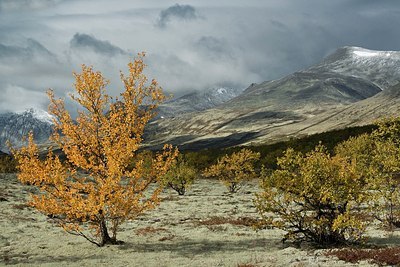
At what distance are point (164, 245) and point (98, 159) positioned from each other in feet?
22.6

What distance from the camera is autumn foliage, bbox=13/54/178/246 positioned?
70.6ft

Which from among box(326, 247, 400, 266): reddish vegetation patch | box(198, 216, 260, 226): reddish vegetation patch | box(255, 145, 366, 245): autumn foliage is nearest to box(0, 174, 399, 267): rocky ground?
box(198, 216, 260, 226): reddish vegetation patch

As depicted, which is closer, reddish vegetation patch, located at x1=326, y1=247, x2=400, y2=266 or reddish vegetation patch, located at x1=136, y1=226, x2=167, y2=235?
reddish vegetation patch, located at x1=326, y1=247, x2=400, y2=266

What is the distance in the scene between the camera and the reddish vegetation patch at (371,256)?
1617 cm

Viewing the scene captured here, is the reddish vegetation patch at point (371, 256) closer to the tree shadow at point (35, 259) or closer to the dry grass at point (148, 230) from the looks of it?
the tree shadow at point (35, 259)

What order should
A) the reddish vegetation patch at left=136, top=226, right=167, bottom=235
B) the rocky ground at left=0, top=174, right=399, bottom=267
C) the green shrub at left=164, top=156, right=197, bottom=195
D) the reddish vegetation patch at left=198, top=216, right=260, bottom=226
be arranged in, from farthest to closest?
the green shrub at left=164, top=156, right=197, bottom=195 < the reddish vegetation patch at left=198, top=216, right=260, bottom=226 < the reddish vegetation patch at left=136, top=226, right=167, bottom=235 < the rocky ground at left=0, top=174, right=399, bottom=267

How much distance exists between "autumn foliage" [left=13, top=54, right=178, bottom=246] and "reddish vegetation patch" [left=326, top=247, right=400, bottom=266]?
10195 millimetres

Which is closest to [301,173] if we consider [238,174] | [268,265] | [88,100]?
[268,265]

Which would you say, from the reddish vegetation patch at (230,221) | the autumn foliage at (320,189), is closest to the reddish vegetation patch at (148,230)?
the reddish vegetation patch at (230,221)

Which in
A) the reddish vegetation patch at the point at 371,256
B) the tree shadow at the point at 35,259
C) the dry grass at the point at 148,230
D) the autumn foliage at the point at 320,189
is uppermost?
the autumn foliage at the point at 320,189

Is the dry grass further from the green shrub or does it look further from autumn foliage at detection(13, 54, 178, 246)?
the green shrub

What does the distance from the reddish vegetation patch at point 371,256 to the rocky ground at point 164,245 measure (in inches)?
19.0

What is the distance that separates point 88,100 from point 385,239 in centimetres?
1971

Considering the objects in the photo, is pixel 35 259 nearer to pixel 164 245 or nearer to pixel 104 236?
pixel 104 236
